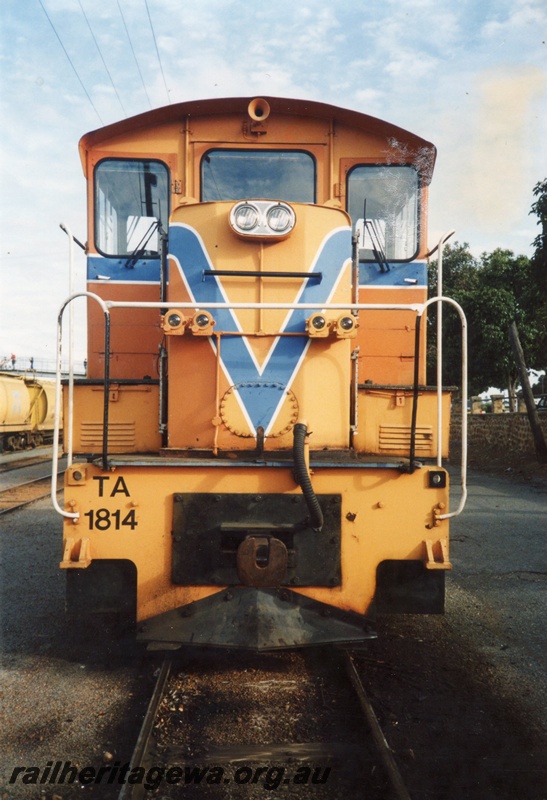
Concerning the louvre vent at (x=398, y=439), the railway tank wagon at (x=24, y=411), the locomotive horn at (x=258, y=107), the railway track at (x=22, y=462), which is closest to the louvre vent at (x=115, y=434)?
the louvre vent at (x=398, y=439)

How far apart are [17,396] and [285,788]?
793 inches

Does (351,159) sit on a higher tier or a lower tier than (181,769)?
higher

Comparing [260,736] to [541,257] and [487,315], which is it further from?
[487,315]

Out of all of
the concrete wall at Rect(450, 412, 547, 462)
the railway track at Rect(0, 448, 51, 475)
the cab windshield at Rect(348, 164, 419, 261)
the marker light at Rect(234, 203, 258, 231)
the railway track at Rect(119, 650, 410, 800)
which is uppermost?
the cab windshield at Rect(348, 164, 419, 261)

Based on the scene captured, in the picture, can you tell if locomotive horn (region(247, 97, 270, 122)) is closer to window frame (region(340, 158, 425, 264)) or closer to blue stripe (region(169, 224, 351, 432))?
window frame (region(340, 158, 425, 264))

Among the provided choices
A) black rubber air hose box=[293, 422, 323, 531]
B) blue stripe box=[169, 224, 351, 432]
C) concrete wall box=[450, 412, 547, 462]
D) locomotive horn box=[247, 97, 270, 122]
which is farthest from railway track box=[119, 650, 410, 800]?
concrete wall box=[450, 412, 547, 462]

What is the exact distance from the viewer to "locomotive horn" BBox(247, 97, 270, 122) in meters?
4.23

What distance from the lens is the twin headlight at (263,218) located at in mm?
3754

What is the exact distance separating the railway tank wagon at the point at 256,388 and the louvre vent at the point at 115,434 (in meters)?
0.01

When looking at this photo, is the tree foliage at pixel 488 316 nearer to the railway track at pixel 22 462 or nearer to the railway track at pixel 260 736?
the railway track at pixel 22 462

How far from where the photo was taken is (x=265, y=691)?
3287 mm

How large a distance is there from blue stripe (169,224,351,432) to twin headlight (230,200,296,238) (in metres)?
0.28

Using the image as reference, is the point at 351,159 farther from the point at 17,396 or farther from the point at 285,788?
the point at 17,396

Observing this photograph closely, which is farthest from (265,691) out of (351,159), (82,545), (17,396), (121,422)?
(17,396)
